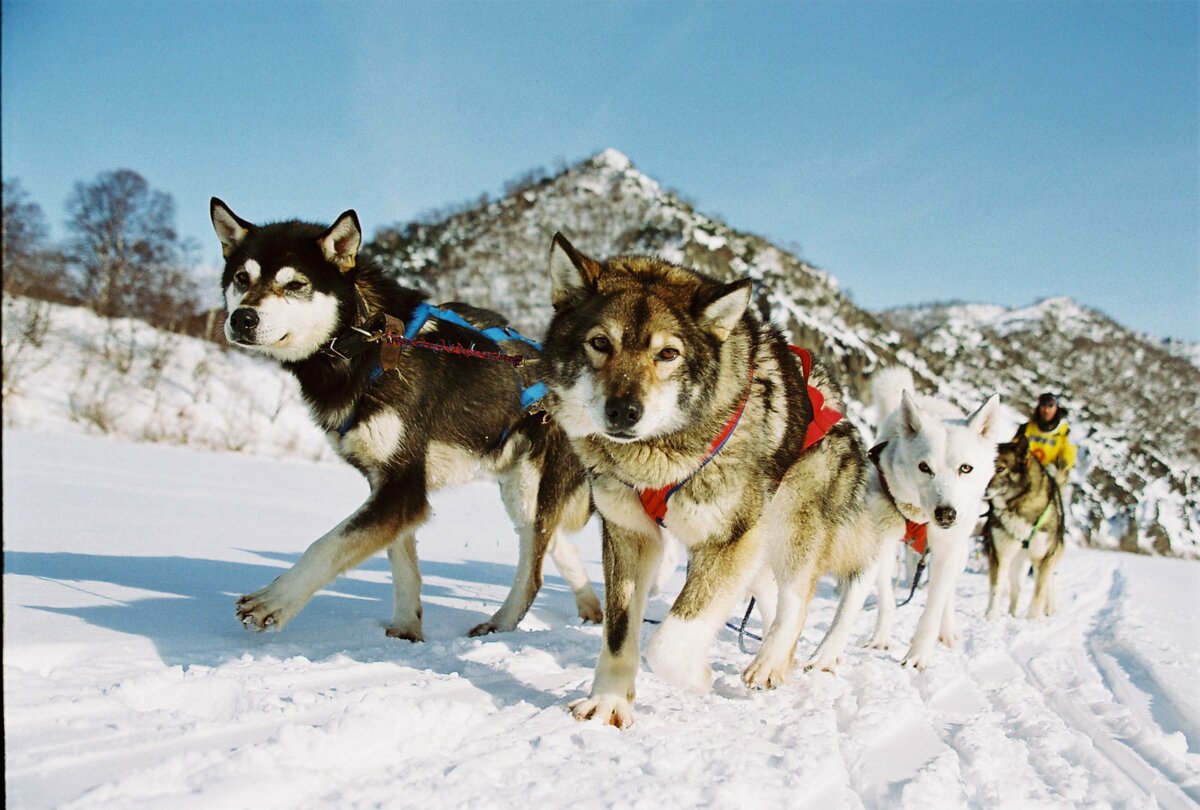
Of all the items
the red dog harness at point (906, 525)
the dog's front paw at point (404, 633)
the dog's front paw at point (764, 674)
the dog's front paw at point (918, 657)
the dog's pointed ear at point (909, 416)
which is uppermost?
the dog's pointed ear at point (909, 416)

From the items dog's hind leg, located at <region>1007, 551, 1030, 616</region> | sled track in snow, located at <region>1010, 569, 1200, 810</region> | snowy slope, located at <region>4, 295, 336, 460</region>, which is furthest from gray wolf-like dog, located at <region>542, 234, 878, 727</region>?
snowy slope, located at <region>4, 295, 336, 460</region>

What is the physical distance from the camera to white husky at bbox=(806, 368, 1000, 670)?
4707mm

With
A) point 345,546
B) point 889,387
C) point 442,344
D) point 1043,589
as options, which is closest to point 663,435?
point 345,546

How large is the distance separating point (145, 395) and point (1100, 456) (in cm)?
4752

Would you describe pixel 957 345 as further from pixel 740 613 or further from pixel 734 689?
pixel 734 689

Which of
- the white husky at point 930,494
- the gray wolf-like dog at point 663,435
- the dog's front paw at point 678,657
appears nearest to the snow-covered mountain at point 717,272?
the white husky at point 930,494

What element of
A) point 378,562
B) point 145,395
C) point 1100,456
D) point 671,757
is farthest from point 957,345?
point 671,757

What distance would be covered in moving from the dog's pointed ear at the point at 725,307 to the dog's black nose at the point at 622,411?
59 cm

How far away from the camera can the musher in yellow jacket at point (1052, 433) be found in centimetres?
1021

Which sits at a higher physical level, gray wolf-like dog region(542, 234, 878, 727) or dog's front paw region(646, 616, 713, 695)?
gray wolf-like dog region(542, 234, 878, 727)

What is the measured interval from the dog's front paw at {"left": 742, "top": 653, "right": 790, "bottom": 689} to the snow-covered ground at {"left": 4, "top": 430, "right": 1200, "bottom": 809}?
0.36 ft

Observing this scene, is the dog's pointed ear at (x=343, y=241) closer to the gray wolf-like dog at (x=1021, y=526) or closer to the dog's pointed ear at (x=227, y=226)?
Answer: the dog's pointed ear at (x=227, y=226)

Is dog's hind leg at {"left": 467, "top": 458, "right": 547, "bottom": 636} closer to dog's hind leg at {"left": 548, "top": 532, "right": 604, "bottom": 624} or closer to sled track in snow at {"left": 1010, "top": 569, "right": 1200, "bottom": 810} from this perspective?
dog's hind leg at {"left": 548, "top": 532, "right": 604, "bottom": 624}

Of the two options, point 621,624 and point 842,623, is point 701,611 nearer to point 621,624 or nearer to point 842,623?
point 621,624
